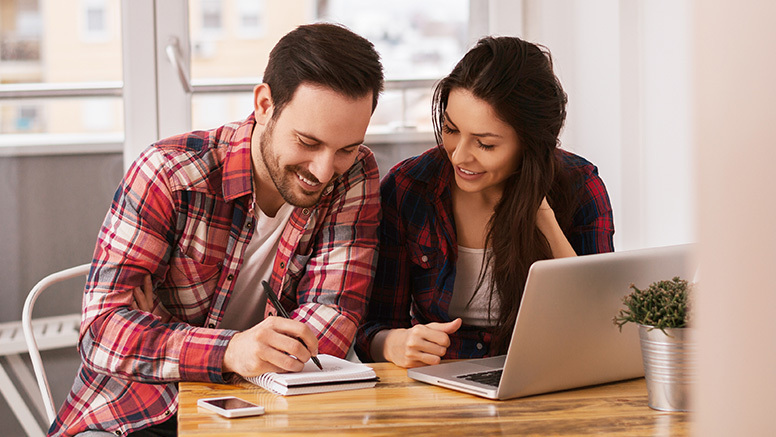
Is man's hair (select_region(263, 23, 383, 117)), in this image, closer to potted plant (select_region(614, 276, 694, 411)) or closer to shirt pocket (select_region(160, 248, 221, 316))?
shirt pocket (select_region(160, 248, 221, 316))

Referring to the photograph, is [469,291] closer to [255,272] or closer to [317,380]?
[255,272]

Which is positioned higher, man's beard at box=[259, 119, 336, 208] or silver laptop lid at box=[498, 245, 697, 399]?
man's beard at box=[259, 119, 336, 208]

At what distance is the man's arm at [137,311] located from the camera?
4.09ft

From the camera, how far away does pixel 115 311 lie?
1.31 meters

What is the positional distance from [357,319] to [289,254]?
190mm

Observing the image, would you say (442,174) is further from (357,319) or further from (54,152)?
(54,152)

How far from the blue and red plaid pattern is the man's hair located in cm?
27

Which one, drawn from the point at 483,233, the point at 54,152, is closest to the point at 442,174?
the point at 483,233

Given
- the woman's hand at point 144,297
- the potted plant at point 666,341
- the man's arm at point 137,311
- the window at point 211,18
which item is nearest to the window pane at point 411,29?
the window at point 211,18

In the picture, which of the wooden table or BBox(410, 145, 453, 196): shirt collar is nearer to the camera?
the wooden table

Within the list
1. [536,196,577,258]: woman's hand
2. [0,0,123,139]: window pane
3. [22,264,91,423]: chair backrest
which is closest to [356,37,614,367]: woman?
[536,196,577,258]: woman's hand

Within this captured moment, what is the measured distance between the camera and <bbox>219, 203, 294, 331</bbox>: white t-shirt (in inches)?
61.6

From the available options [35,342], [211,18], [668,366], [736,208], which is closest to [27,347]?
[35,342]

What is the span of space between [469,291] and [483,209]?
0.19m
